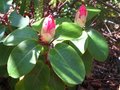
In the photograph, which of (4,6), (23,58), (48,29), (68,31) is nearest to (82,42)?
(68,31)

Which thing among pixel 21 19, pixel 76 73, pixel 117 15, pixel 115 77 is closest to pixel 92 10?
pixel 21 19

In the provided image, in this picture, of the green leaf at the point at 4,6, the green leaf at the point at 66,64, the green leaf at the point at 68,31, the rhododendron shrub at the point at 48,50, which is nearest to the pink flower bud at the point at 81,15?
the rhododendron shrub at the point at 48,50

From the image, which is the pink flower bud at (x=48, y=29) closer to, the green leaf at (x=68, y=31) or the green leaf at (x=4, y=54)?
the green leaf at (x=68, y=31)

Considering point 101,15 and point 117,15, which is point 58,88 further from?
point 117,15

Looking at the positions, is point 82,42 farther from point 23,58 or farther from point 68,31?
point 23,58

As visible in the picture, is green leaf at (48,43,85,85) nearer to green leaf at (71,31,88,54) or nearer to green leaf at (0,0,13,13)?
green leaf at (71,31,88,54)
